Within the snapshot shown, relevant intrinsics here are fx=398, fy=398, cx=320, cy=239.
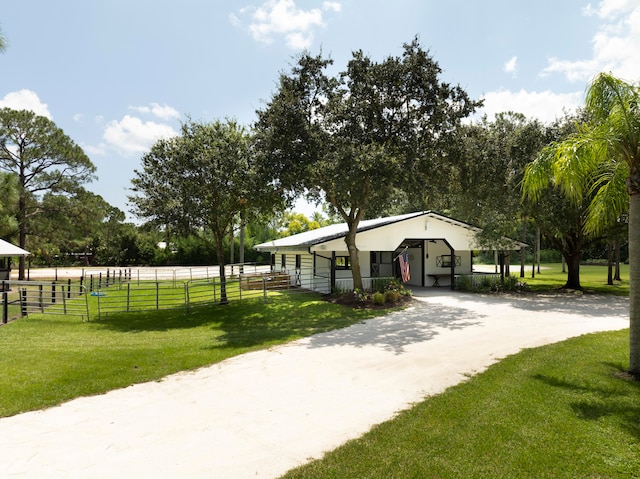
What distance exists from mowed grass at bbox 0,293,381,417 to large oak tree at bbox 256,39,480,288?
499 centimetres

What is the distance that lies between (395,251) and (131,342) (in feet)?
47.7

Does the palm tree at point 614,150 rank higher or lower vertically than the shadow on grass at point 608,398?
higher

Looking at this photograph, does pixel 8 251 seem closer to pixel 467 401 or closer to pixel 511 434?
pixel 467 401

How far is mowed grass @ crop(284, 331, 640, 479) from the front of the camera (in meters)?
4.09

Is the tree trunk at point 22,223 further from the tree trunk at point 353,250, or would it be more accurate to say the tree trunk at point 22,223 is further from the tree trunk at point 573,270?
the tree trunk at point 573,270

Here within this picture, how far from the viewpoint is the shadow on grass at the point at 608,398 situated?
17.1 feet

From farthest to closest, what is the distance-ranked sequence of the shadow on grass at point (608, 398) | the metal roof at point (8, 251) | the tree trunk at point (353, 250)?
the metal roof at point (8, 251)
the tree trunk at point (353, 250)
the shadow on grass at point (608, 398)

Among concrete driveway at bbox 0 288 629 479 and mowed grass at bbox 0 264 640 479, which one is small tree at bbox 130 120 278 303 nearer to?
mowed grass at bbox 0 264 640 479

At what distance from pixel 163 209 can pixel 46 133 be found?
70.6 ft

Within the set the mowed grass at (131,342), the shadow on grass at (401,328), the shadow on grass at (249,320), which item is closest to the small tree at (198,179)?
the shadow on grass at (249,320)

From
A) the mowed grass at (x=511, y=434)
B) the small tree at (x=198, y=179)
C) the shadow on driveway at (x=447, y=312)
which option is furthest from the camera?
the small tree at (x=198, y=179)

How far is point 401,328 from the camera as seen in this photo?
11.7 m

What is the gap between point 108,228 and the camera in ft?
139

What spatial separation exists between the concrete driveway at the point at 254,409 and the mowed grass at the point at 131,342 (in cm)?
62
